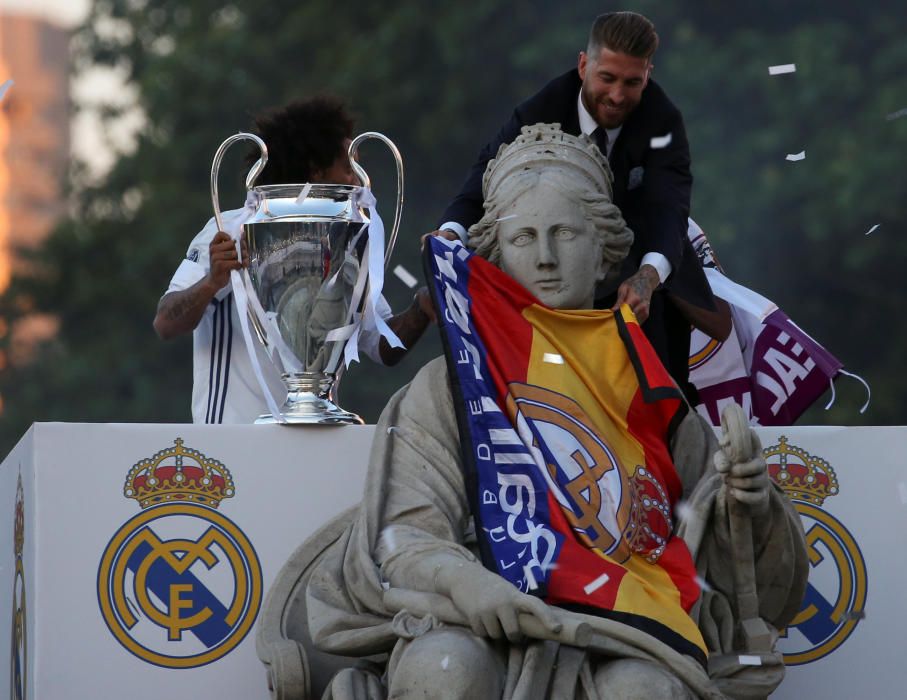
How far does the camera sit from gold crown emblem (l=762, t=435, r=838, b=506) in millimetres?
6953

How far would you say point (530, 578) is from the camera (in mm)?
5777

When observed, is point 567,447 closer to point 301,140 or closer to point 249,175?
point 249,175

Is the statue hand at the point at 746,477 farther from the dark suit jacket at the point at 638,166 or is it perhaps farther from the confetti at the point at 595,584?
the dark suit jacket at the point at 638,166

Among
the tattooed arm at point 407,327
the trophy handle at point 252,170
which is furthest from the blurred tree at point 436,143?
the trophy handle at point 252,170

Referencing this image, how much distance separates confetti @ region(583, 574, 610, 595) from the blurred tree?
10.1 meters

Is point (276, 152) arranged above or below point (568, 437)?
above

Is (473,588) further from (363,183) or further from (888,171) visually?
(888,171)

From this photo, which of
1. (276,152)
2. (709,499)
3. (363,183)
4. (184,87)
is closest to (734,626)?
(709,499)

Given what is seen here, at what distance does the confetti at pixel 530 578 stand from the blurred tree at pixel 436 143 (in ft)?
32.9

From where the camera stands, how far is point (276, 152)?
761cm

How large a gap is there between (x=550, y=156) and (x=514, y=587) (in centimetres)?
131

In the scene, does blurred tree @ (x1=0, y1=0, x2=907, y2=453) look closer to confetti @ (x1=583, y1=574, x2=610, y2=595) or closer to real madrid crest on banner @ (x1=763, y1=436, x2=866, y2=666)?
real madrid crest on banner @ (x1=763, y1=436, x2=866, y2=666)

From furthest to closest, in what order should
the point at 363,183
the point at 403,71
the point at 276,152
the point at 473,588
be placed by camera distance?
the point at 403,71, the point at 276,152, the point at 363,183, the point at 473,588

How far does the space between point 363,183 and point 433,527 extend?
1399mm
